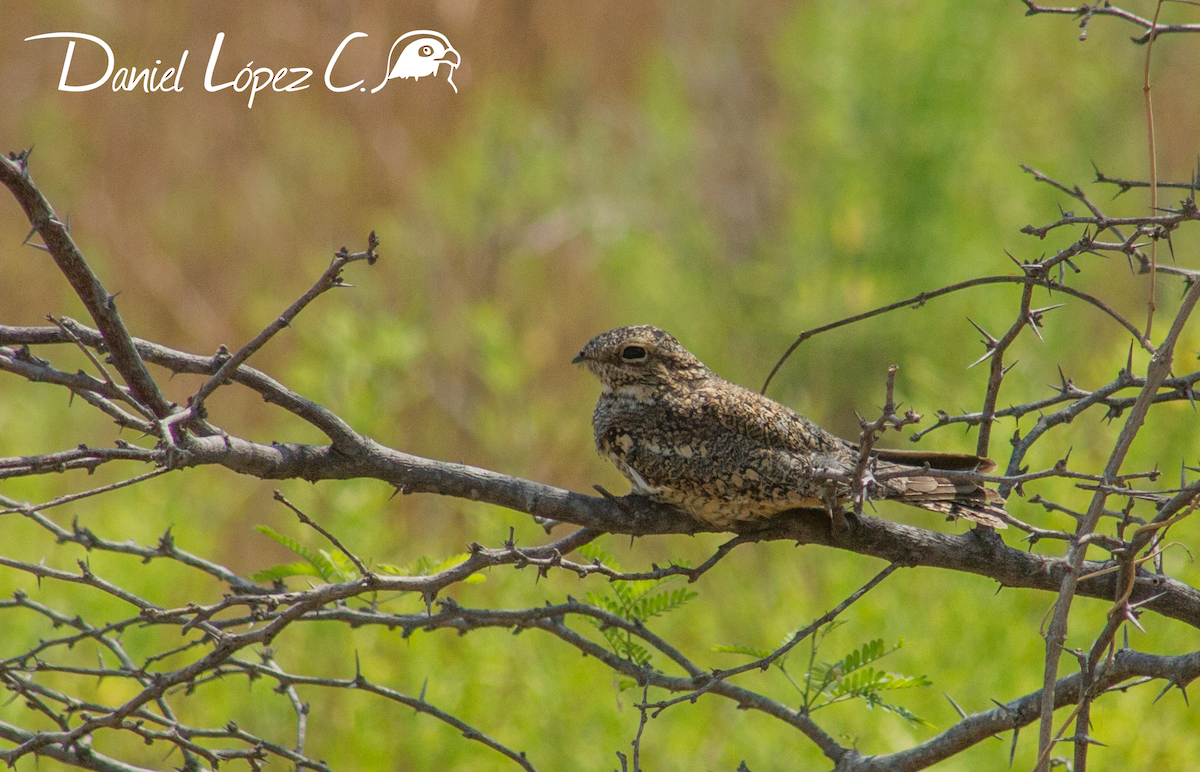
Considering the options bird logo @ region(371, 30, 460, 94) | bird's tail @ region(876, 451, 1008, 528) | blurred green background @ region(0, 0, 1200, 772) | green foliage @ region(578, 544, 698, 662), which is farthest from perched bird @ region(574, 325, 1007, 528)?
bird logo @ region(371, 30, 460, 94)

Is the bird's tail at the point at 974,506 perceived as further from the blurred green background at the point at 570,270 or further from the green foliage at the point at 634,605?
the blurred green background at the point at 570,270

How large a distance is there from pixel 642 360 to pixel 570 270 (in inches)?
217

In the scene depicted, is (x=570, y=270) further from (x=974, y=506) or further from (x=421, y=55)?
(x=974, y=506)

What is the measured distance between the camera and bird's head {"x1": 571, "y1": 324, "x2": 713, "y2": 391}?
2.86 m

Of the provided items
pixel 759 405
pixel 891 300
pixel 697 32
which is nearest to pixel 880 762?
pixel 759 405

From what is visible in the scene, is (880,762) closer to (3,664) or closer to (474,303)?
Result: (3,664)

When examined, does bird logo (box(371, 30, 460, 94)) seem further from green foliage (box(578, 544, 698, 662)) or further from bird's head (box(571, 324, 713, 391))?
green foliage (box(578, 544, 698, 662))

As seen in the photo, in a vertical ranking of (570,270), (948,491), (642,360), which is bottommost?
(948,491)

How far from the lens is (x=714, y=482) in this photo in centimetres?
→ 225

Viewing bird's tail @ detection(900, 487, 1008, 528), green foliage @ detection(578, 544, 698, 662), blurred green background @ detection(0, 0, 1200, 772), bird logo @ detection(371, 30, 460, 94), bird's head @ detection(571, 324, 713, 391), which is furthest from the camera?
bird logo @ detection(371, 30, 460, 94)

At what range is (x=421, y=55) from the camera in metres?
8.59

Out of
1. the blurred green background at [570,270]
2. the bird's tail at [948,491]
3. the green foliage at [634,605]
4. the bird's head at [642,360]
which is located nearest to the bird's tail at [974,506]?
the bird's tail at [948,491]

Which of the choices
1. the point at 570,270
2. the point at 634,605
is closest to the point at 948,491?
the point at 634,605

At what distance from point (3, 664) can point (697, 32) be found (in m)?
8.73
